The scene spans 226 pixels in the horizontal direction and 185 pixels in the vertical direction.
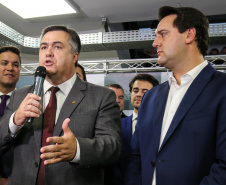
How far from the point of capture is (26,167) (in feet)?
4.49

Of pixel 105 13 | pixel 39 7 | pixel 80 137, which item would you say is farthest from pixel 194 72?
pixel 105 13

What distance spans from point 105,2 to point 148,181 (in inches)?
147

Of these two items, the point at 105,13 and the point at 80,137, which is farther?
the point at 105,13

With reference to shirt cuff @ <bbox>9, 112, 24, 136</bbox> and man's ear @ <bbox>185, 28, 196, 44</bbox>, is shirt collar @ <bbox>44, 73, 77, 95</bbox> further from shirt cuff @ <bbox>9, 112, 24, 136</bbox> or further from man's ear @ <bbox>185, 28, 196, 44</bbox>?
man's ear @ <bbox>185, 28, 196, 44</bbox>

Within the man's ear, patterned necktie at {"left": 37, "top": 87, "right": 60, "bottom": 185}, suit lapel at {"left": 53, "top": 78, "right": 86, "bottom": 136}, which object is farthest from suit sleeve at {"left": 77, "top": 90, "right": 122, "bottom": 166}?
the man's ear

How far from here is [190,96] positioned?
4.38 feet

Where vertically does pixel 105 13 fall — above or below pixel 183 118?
above

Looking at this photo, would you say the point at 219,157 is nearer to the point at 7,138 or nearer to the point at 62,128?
the point at 62,128

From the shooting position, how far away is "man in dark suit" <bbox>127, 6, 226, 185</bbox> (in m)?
1.24

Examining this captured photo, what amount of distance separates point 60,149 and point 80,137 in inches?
7.4

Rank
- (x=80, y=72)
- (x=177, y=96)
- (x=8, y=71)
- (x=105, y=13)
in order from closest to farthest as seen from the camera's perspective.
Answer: (x=177, y=96)
(x=8, y=71)
(x=80, y=72)
(x=105, y=13)

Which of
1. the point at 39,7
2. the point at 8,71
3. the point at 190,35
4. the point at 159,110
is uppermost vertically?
the point at 39,7

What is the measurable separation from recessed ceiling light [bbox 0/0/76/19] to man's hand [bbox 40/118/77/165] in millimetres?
3513

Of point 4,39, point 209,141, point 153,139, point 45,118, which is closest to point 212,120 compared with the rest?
point 209,141
